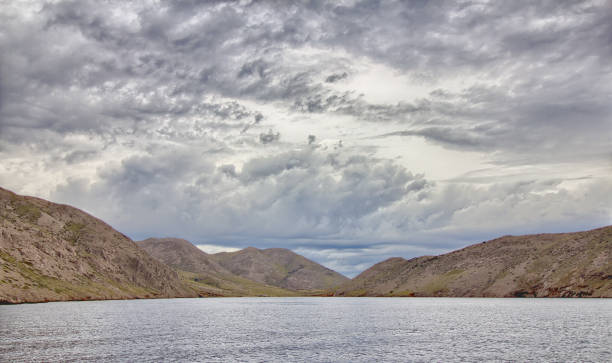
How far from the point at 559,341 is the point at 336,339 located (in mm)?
34032

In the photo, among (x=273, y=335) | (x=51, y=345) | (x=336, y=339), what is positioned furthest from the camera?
(x=273, y=335)

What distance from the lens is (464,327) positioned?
103188 millimetres

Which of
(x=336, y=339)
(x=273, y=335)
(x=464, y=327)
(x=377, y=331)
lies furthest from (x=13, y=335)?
(x=464, y=327)

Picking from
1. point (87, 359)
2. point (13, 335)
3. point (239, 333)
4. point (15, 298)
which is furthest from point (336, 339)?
point (15, 298)

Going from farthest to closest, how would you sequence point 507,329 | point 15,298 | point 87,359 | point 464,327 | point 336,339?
point 15,298 → point 464,327 → point 507,329 → point 336,339 → point 87,359

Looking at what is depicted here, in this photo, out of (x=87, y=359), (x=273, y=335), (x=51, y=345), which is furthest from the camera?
(x=273, y=335)

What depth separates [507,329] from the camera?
95.5m

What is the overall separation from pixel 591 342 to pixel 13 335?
88.0 meters

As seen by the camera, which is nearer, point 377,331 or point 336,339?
point 336,339

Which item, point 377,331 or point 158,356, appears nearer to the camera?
point 158,356

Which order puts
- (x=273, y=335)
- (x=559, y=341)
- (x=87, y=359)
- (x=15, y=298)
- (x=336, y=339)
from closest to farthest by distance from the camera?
(x=87, y=359), (x=559, y=341), (x=336, y=339), (x=273, y=335), (x=15, y=298)

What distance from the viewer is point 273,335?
8956cm

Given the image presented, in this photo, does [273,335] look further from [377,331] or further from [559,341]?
[559,341]

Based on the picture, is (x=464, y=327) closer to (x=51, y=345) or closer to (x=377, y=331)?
(x=377, y=331)
